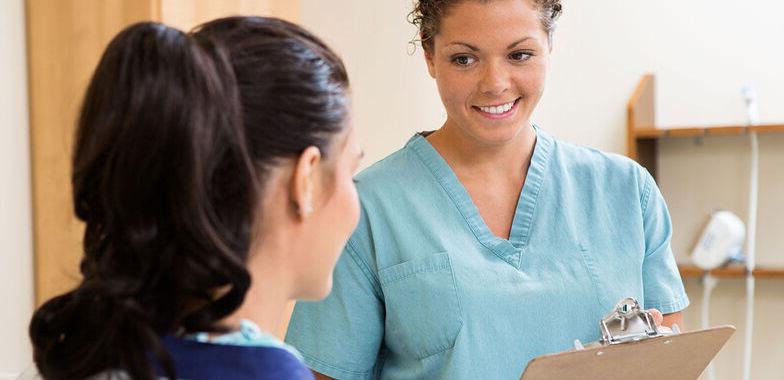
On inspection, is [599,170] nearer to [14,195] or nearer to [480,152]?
[480,152]

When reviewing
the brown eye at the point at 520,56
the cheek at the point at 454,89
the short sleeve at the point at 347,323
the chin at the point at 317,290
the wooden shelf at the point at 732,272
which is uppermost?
the brown eye at the point at 520,56

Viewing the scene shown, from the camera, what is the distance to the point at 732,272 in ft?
9.15

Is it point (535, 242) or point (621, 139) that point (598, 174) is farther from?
point (621, 139)

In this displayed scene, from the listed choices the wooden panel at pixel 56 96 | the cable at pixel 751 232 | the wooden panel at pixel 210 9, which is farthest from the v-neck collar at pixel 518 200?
the cable at pixel 751 232

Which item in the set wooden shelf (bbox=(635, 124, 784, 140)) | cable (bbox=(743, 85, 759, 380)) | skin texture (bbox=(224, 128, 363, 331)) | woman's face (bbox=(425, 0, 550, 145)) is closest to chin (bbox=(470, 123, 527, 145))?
woman's face (bbox=(425, 0, 550, 145))

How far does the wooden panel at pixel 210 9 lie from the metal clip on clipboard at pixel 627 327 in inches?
42.8

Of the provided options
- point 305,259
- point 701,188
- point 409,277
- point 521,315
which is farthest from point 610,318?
point 701,188

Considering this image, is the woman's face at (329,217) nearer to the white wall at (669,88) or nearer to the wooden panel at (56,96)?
the wooden panel at (56,96)

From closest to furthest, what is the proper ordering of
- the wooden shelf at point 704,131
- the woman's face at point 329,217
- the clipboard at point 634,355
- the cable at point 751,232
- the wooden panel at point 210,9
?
1. the woman's face at point 329,217
2. the clipboard at point 634,355
3. the wooden panel at point 210,9
4. the wooden shelf at point 704,131
5. the cable at point 751,232

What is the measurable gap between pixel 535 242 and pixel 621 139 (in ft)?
5.61

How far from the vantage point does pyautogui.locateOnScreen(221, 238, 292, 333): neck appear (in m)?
0.79

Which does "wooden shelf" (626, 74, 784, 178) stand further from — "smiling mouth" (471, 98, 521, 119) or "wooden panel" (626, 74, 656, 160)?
"smiling mouth" (471, 98, 521, 119)

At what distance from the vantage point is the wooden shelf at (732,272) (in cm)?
275

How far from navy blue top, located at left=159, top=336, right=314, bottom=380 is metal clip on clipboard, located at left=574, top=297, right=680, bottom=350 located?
0.47 metres
